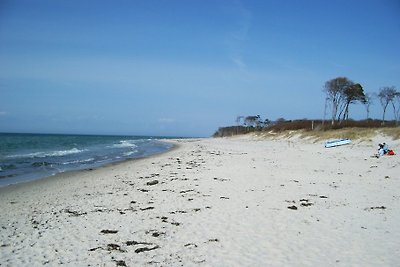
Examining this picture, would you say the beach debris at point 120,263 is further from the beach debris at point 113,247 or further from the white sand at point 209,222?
the beach debris at point 113,247

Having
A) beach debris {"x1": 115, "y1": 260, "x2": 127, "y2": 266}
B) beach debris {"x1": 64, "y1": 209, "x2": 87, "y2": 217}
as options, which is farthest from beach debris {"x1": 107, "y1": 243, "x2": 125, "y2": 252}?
beach debris {"x1": 64, "y1": 209, "x2": 87, "y2": 217}

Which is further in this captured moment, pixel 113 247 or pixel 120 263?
pixel 113 247

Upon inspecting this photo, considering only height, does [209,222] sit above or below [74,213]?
above

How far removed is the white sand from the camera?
6277mm

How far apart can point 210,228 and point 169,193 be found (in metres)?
4.63

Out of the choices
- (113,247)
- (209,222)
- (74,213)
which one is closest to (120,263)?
(113,247)

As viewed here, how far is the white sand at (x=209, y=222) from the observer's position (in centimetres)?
628

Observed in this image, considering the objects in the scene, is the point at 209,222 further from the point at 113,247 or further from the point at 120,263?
the point at 120,263

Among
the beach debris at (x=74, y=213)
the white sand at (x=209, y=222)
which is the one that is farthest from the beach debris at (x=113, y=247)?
the beach debris at (x=74, y=213)

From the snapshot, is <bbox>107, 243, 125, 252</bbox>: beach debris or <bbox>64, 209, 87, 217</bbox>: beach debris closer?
<bbox>107, 243, 125, 252</bbox>: beach debris

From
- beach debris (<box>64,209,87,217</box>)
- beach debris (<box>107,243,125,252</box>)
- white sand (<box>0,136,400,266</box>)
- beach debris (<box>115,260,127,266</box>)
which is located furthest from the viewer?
beach debris (<box>64,209,87,217</box>)

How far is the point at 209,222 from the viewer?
8.38 m

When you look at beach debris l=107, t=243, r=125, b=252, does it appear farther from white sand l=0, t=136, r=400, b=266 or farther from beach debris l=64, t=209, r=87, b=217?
beach debris l=64, t=209, r=87, b=217

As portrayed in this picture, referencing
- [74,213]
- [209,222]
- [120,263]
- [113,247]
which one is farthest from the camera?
[74,213]
